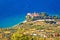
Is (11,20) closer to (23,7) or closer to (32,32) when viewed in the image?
(23,7)

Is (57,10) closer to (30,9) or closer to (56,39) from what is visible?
(30,9)

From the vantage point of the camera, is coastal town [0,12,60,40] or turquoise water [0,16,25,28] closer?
coastal town [0,12,60,40]

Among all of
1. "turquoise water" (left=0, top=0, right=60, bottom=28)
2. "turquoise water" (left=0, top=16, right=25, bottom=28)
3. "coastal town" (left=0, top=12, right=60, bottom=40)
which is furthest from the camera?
"turquoise water" (left=0, top=0, right=60, bottom=28)

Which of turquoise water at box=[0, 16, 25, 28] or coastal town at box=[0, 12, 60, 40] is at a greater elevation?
turquoise water at box=[0, 16, 25, 28]

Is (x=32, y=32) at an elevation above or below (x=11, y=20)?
below

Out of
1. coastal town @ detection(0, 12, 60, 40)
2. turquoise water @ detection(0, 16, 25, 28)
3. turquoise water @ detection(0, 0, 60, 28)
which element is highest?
turquoise water @ detection(0, 0, 60, 28)

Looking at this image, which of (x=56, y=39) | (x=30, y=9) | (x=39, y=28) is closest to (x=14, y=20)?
(x=30, y=9)

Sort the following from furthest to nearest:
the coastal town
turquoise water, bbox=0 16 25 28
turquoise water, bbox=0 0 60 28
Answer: turquoise water, bbox=0 0 60 28
turquoise water, bbox=0 16 25 28
the coastal town

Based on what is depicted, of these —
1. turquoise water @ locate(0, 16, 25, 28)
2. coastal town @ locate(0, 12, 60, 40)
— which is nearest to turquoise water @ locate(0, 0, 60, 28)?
turquoise water @ locate(0, 16, 25, 28)

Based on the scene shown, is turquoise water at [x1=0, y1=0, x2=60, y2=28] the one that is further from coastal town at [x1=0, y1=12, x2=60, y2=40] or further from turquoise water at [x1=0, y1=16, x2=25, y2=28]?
coastal town at [x1=0, y1=12, x2=60, y2=40]

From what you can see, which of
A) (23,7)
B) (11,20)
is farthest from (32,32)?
(23,7)

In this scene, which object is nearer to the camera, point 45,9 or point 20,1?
point 45,9
